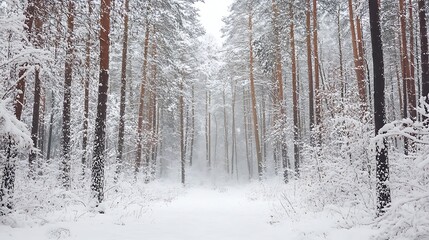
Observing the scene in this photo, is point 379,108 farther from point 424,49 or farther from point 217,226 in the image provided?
point 424,49

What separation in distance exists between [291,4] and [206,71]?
1523 cm

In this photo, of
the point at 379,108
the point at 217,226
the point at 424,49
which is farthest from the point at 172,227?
the point at 424,49

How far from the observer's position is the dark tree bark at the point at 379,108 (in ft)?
20.0

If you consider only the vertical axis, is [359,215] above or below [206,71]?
below

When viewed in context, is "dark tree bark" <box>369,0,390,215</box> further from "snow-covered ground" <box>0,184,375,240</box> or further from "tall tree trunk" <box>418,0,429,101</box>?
"tall tree trunk" <box>418,0,429,101</box>

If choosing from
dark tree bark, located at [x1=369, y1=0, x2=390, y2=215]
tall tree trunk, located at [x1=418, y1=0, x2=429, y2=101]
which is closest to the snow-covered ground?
dark tree bark, located at [x1=369, y1=0, x2=390, y2=215]

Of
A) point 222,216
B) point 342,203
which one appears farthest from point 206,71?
point 342,203

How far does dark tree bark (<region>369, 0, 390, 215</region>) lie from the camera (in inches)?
241

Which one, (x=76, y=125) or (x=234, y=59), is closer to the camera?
(x=76, y=125)

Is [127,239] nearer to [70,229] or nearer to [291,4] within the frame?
[70,229]

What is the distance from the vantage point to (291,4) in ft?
56.0

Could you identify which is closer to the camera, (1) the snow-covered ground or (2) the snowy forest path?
(1) the snow-covered ground

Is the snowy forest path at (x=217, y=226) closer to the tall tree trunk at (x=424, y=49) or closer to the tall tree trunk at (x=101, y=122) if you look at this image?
the tall tree trunk at (x=101, y=122)

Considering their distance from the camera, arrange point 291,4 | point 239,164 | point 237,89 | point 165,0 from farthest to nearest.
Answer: point 239,164
point 237,89
point 291,4
point 165,0
